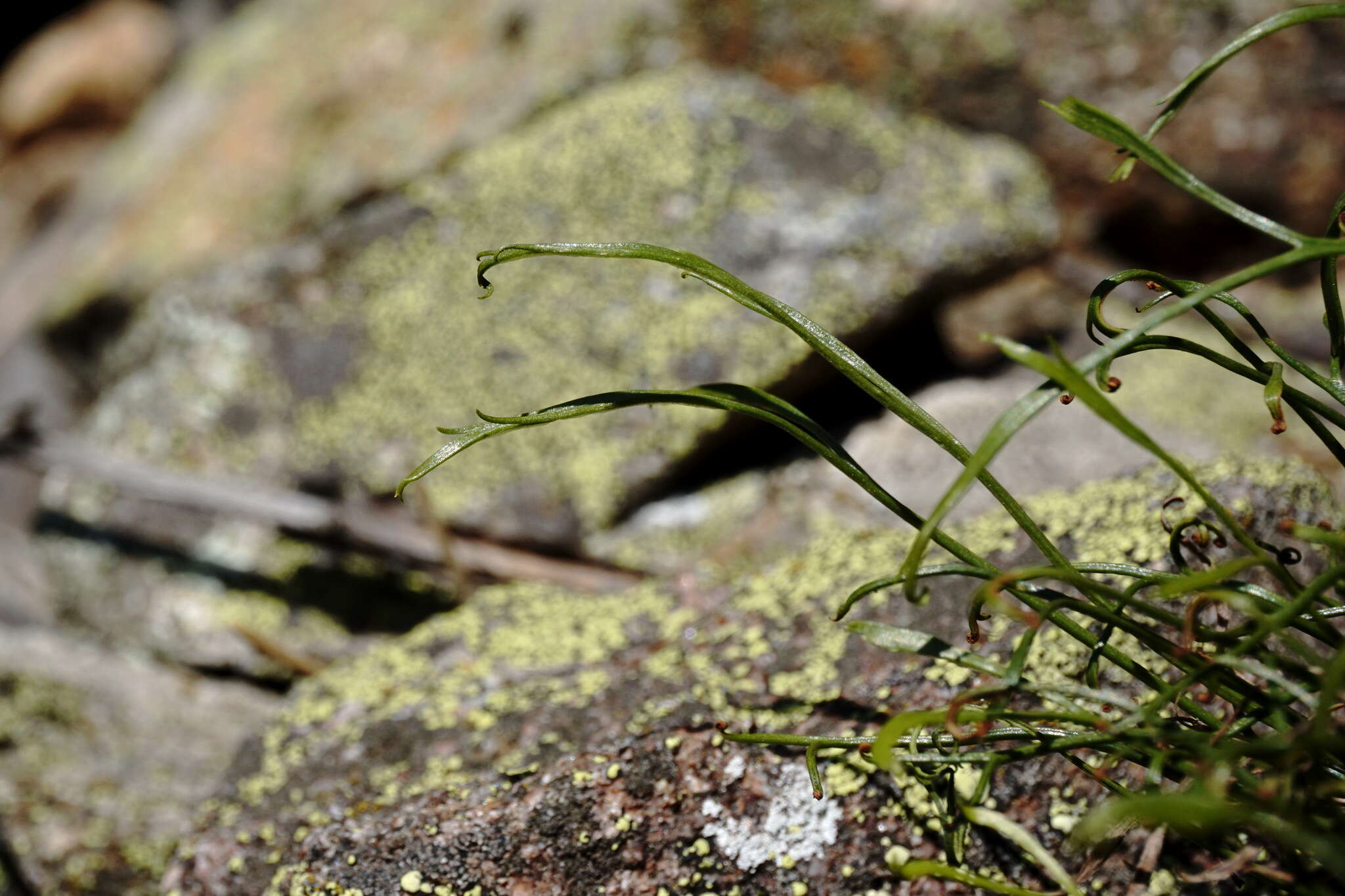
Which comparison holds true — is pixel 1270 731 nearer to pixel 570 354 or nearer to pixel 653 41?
pixel 570 354

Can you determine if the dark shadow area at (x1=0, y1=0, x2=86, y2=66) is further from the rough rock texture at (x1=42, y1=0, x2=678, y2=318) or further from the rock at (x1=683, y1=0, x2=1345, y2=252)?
the rock at (x1=683, y1=0, x2=1345, y2=252)

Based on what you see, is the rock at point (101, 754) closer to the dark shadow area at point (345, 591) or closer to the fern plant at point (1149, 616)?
the dark shadow area at point (345, 591)

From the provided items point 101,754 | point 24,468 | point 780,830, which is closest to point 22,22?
point 24,468

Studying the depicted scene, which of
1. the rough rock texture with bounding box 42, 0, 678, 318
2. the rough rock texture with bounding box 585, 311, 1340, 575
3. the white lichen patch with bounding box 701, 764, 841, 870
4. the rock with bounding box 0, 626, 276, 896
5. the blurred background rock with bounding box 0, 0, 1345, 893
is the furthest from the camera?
the rough rock texture with bounding box 42, 0, 678, 318

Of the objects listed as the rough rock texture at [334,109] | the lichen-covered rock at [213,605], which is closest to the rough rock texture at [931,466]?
the lichen-covered rock at [213,605]

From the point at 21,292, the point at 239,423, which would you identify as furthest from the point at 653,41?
the point at 21,292

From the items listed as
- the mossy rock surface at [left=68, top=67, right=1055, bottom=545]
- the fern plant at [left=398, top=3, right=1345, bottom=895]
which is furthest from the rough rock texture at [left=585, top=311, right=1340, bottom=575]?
A: the fern plant at [left=398, top=3, right=1345, bottom=895]
